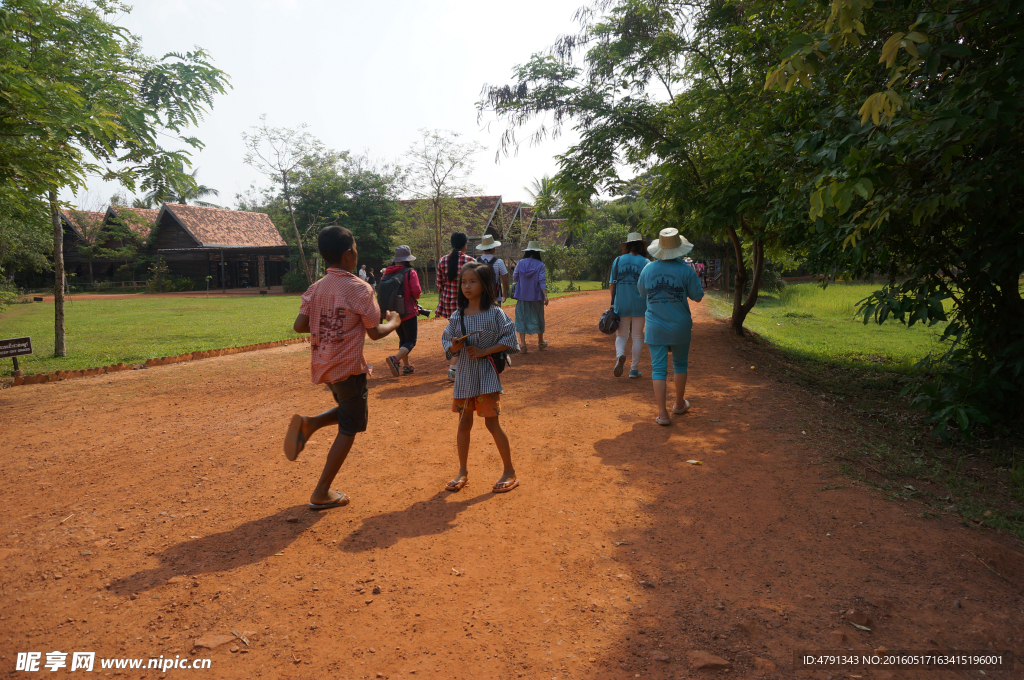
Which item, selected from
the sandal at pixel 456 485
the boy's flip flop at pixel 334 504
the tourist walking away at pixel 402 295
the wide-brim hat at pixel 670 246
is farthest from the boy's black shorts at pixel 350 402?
the tourist walking away at pixel 402 295

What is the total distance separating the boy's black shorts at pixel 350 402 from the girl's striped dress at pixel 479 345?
637 millimetres

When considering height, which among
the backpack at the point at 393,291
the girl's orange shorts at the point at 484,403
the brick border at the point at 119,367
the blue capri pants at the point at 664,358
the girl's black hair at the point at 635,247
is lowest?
the brick border at the point at 119,367

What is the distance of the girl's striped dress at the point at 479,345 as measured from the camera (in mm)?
4188

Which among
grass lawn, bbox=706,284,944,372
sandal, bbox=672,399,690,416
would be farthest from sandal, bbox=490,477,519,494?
grass lawn, bbox=706,284,944,372

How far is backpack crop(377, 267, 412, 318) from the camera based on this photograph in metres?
7.49

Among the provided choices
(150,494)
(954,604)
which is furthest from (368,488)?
(954,604)

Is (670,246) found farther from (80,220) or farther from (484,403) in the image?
(80,220)

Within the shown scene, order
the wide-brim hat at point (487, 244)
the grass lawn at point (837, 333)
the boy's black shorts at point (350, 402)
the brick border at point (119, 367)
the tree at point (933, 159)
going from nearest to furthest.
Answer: the tree at point (933, 159) → the boy's black shorts at point (350, 402) → the wide-brim hat at point (487, 244) → the brick border at point (119, 367) → the grass lawn at point (837, 333)

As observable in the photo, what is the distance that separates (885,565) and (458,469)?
295cm

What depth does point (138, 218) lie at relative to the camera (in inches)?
1485

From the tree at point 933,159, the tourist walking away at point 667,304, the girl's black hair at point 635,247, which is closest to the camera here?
the tree at point 933,159

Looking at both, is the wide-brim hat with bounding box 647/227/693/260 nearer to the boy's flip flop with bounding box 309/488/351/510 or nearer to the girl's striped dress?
the girl's striped dress

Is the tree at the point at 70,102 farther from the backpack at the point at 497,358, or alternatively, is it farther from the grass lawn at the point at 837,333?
the grass lawn at the point at 837,333

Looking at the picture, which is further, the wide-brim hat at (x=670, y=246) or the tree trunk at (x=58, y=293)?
the tree trunk at (x=58, y=293)
